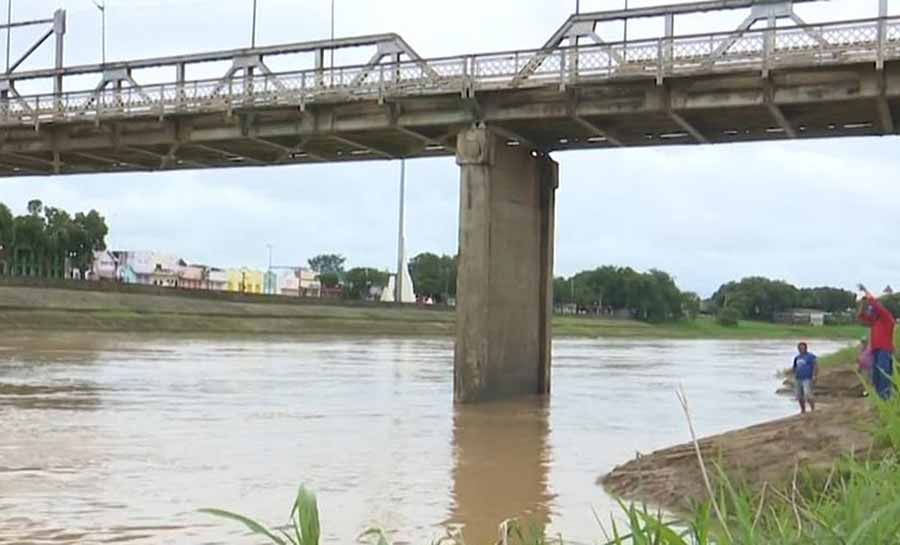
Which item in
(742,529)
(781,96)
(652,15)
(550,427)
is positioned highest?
(652,15)

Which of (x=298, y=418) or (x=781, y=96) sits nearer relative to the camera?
(x=298, y=418)

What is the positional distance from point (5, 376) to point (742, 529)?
3266 centimetres

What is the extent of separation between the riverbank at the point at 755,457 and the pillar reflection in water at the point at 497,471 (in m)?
1.03

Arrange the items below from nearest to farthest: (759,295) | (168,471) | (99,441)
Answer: (168,471), (99,441), (759,295)

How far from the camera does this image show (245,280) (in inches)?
7131

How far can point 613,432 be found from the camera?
19859 mm

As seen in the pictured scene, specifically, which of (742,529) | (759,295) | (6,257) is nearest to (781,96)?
(742,529)

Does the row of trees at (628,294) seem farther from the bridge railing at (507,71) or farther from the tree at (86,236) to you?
the bridge railing at (507,71)

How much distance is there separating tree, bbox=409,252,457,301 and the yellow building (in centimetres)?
2584

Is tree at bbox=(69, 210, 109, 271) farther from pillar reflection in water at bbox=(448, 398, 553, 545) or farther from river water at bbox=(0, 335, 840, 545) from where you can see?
Result: pillar reflection in water at bbox=(448, 398, 553, 545)

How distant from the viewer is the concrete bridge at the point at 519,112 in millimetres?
26469

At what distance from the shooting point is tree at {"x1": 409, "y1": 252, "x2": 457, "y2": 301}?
172750 mm

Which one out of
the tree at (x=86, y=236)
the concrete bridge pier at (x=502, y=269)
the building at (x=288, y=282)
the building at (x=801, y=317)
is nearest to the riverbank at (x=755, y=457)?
the concrete bridge pier at (x=502, y=269)

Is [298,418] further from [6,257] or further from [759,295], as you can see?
[759,295]
